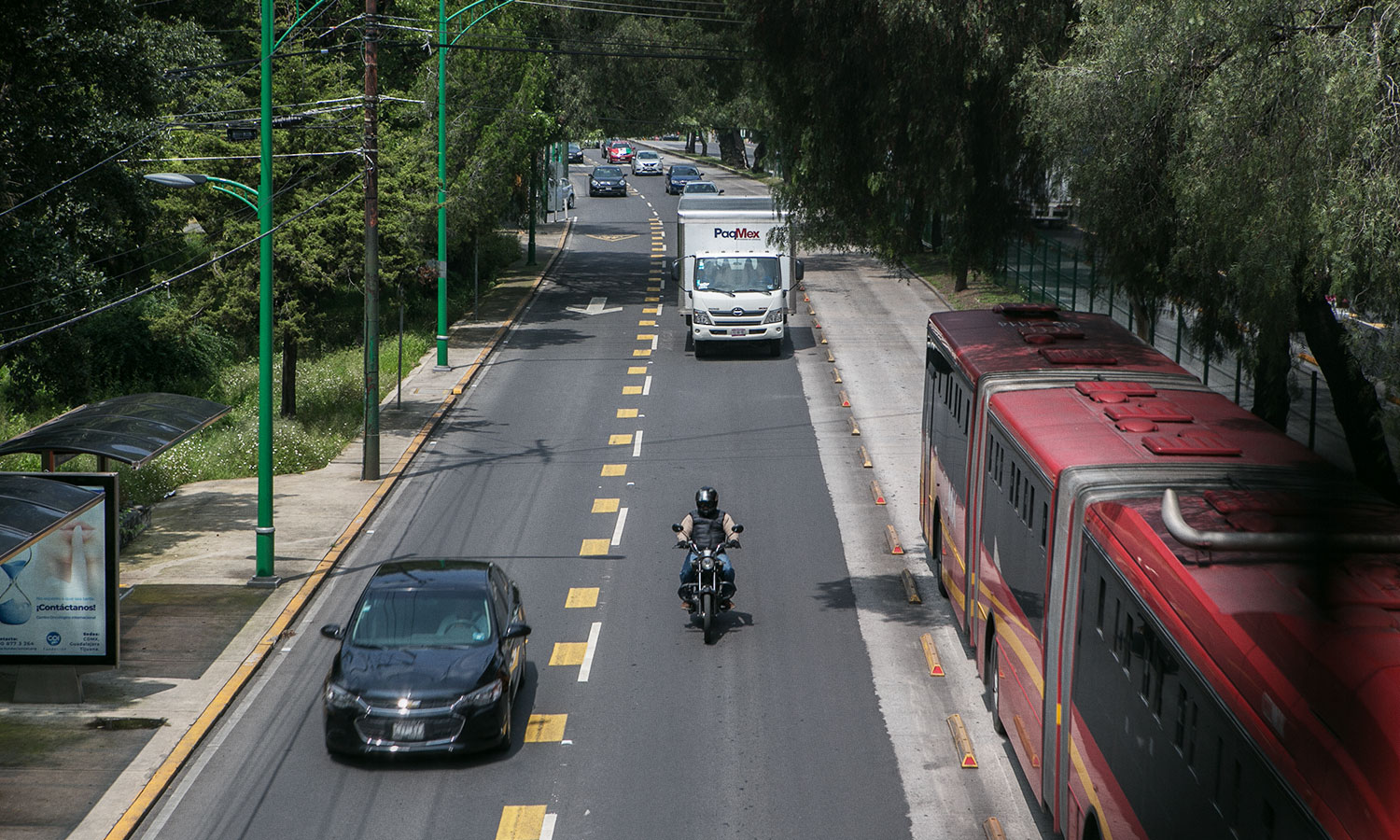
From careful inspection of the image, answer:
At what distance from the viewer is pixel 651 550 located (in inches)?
779

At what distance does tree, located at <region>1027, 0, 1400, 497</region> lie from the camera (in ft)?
40.6

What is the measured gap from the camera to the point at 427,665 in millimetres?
12891

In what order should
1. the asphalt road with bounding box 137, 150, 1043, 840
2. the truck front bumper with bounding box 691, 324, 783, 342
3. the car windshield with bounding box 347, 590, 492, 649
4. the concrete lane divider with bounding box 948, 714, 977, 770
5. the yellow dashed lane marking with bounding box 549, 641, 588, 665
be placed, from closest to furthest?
1. the asphalt road with bounding box 137, 150, 1043, 840
2. the concrete lane divider with bounding box 948, 714, 977, 770
3. the car windshield with bounding box 347, 590, 492, 649
4. the yellow dashed lane marking with bounding box 549, 641, 588, 665
5. the truck front bumper with bounding box 691, 324, 783, 342

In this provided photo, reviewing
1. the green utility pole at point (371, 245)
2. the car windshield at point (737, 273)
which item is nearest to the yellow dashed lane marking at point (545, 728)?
the green utility pole at point (371, 245)

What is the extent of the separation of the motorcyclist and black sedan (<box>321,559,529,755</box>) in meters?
2.54

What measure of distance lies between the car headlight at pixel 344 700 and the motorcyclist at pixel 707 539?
480 cm

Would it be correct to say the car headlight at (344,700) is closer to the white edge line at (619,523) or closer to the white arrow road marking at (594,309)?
the white edge line at (619,523)

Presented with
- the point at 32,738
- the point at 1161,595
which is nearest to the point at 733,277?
the point at 32,738

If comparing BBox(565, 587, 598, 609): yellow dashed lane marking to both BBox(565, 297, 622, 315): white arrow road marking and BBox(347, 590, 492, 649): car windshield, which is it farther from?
BBox(565, 297, 622, 315): white arrow road marking

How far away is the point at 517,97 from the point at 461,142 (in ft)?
6.76

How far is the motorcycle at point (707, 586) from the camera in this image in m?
16.0

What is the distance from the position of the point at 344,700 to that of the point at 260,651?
3906 millimetres

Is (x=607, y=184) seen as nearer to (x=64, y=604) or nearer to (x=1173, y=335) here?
(x=1173, y=335)

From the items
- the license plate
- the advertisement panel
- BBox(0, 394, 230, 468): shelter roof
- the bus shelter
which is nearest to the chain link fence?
the license plate
